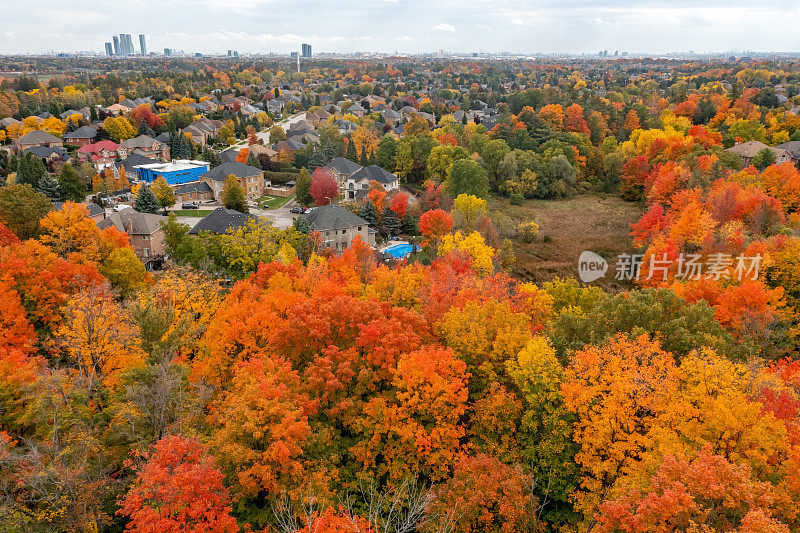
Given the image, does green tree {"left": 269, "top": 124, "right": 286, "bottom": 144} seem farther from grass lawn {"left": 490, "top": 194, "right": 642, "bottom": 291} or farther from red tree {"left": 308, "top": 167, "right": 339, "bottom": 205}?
grass lawn {"left": 490, "top": 194, "right": 642, "bottom": 291}

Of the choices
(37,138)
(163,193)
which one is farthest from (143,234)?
(37,138)

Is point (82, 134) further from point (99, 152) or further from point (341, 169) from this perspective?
point (341, 169)

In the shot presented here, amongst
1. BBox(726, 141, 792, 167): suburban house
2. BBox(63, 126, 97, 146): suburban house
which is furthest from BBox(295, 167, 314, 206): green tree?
BBox(726, 141, 792, 167): suburban house

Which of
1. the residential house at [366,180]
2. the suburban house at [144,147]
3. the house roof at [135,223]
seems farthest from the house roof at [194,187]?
the suburban house at [144,147]

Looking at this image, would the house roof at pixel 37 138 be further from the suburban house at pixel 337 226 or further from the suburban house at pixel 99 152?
the suburban house at pixel 337 226

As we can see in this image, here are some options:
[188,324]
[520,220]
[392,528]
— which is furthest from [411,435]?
[520,220]
